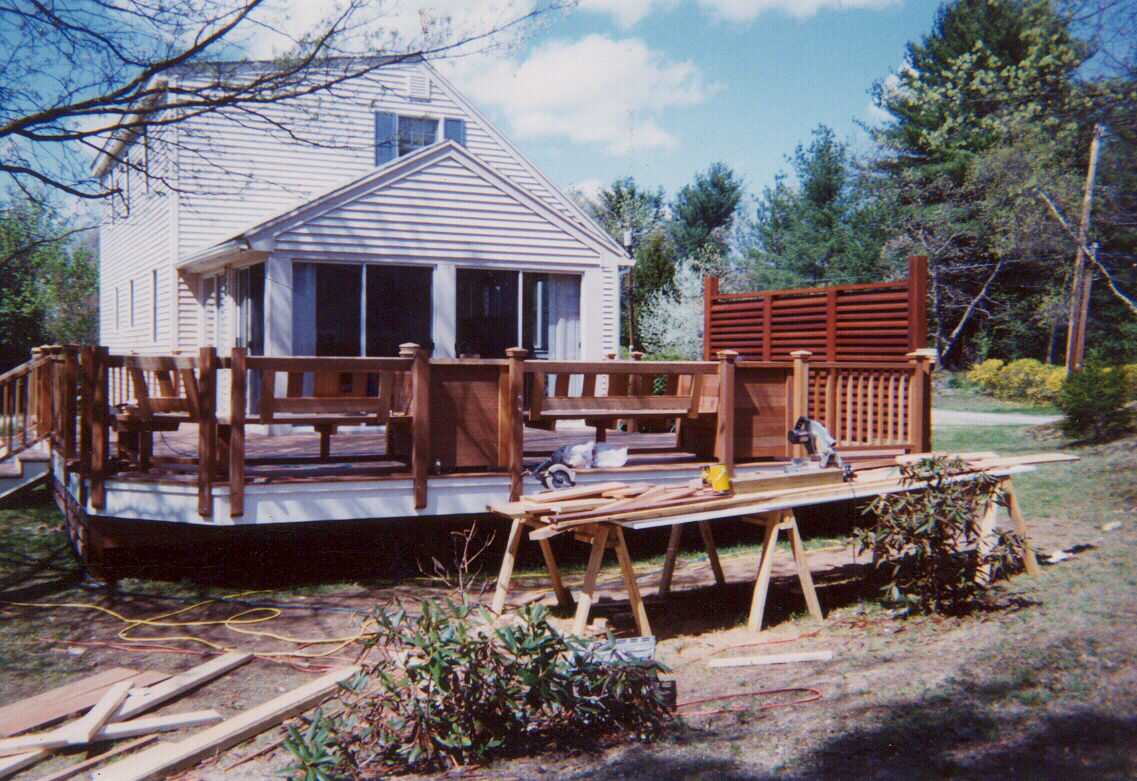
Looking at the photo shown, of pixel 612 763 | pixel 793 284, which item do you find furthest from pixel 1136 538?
pixel 793 284

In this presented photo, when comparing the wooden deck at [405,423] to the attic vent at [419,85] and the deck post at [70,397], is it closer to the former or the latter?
the deck post at [70,397]

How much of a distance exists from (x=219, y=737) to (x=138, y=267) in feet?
49.2

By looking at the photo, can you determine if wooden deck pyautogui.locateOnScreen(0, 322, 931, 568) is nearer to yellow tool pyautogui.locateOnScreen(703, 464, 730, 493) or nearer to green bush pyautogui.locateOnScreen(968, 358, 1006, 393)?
yellow tool pyautogui.locateOnScreen(703, 464, 730, 493)

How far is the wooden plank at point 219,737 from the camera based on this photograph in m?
4.04

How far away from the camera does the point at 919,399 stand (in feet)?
26.0

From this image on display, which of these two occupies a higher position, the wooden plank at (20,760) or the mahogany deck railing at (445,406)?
the mahogany deck railing at (445,406)

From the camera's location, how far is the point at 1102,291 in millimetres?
31078

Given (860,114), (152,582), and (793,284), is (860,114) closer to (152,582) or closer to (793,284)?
(793,284)

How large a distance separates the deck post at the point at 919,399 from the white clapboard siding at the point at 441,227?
5.72m

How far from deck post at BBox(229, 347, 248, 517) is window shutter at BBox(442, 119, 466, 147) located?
1103 cm

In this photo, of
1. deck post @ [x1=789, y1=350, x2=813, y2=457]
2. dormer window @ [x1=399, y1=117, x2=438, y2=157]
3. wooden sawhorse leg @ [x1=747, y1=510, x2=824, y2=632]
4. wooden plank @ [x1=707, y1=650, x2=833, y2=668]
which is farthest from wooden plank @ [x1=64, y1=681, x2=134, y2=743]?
dormer window @ [x1=399, y1=117, x2=438, y2=157]

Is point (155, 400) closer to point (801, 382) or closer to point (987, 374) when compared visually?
point (801, 382)

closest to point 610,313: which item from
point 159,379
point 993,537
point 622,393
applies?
point 622,393

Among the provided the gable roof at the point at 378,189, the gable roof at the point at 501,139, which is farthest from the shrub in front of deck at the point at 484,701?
the gable roof at the point at 501,139
